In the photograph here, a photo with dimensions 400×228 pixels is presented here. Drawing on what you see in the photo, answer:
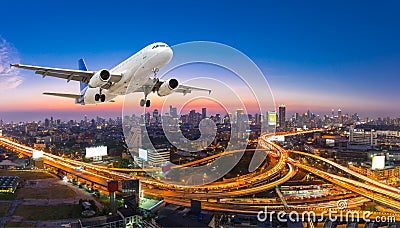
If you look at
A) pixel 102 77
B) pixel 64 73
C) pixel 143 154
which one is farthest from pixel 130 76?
pixel 143 154

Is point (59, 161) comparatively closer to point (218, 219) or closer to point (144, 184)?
point (144, 184)

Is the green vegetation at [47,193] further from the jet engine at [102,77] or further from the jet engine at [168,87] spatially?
the jet engine at [102,77]

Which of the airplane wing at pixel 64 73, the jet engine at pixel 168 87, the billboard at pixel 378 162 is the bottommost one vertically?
the billboard at pixel 378 162

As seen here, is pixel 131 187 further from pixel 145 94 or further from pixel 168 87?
pixel 168 87

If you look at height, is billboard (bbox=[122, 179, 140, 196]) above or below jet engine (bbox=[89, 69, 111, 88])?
below

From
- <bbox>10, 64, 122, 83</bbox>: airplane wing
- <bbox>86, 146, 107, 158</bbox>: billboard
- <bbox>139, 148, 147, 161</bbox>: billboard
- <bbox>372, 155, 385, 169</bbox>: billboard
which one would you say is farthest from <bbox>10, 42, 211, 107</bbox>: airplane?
<bbox>372, 155, 385, 169</bbox>: billboard

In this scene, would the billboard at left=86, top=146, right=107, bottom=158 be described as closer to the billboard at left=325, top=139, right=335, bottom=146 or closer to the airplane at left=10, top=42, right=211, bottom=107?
the airplane at left=10, top=42, right=211, bottom=107

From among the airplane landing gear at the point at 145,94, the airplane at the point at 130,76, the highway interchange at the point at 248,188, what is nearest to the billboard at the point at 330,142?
the highway interchange at the point at 248,188
